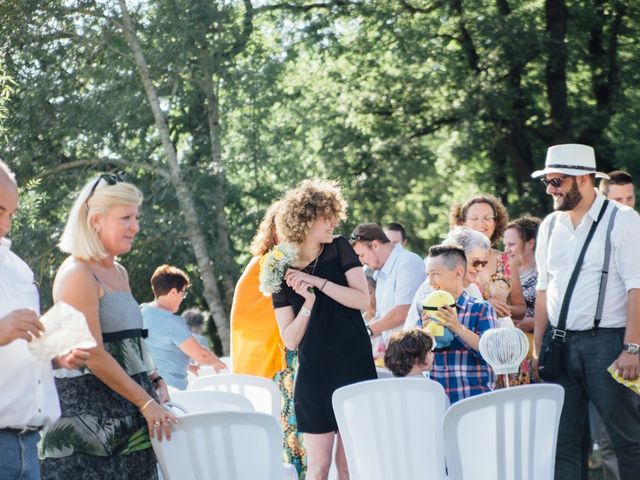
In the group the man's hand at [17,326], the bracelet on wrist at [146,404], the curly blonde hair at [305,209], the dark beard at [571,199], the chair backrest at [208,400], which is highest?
the curly blonde hair at [305,209]

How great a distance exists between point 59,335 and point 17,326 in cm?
16

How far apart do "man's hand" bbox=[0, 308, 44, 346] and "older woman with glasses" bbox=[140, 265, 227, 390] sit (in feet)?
14.5

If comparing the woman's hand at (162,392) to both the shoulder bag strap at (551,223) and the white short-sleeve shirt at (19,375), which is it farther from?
the shoulder bag strap at (551,223)

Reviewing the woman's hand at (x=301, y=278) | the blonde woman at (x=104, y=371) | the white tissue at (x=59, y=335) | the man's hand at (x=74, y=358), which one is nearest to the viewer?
the white tissue at (x=59, y=335)

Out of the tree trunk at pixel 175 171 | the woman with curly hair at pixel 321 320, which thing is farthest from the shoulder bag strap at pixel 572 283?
the tree trunk at pixel 175 171

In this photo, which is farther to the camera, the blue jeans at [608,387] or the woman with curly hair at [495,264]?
the woman with curly hair at [495,264]

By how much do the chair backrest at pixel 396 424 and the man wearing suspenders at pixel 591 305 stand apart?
1.18 meters

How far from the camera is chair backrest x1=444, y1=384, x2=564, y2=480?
13.7 feet

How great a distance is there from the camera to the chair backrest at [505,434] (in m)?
4.17

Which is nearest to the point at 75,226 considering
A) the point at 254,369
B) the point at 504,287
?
the point at 254,369

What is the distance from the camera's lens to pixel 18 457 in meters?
3.24

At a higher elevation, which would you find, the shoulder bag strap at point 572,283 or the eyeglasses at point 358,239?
the eyeglasses at point 358,239

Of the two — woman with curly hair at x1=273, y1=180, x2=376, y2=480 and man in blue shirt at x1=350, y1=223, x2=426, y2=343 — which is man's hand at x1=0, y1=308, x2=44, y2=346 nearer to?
woman with curly hair at x1=273, y1=180, x2=376, y2=480

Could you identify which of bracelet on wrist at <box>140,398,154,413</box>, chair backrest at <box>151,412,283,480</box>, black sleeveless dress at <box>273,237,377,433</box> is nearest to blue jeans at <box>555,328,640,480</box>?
black sleeveless dress at <box>273,237,377,433</box>
